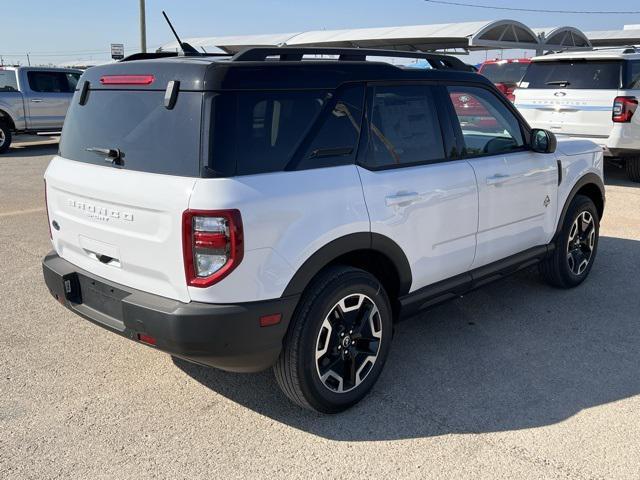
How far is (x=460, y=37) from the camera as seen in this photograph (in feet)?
76.0

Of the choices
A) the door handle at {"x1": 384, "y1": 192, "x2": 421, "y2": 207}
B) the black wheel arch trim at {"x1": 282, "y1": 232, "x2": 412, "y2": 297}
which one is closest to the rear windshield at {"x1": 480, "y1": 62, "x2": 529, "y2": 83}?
the door handle at {"x1": 384, "y1": 192, "x2": 421, "y2": 207}

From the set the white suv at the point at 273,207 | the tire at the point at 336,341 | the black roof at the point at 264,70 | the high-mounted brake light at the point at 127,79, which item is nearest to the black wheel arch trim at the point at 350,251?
the white suv at the point at 273,207

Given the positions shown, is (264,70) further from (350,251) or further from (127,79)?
(350,251)

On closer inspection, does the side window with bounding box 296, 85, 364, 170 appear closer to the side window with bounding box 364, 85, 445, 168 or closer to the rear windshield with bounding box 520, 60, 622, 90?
the side window with bounding box 364, 85, 445, 168

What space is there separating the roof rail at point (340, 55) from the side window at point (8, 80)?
13.2 m

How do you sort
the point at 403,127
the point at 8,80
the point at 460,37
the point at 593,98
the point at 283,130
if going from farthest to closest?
the point at 460,37, the point at 8,80, the point at 593,98, the point at 403,127, the point at 283,130

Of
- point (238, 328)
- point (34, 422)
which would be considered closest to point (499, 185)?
point (238, 328)

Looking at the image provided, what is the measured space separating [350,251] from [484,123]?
1.76 metres

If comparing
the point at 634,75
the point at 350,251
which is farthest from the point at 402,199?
the point at 634,75

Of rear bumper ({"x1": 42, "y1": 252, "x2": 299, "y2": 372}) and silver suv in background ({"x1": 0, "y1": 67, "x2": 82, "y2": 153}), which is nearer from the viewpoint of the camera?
rear bumper ({"x1": 42, "y1": 252, "x2": 299, "y2": 372})

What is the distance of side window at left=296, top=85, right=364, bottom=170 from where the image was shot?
2967 millimetres

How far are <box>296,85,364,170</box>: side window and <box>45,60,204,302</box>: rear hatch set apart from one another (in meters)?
0.59

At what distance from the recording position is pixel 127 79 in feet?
9.96

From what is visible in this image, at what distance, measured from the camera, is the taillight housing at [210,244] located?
2.59m
